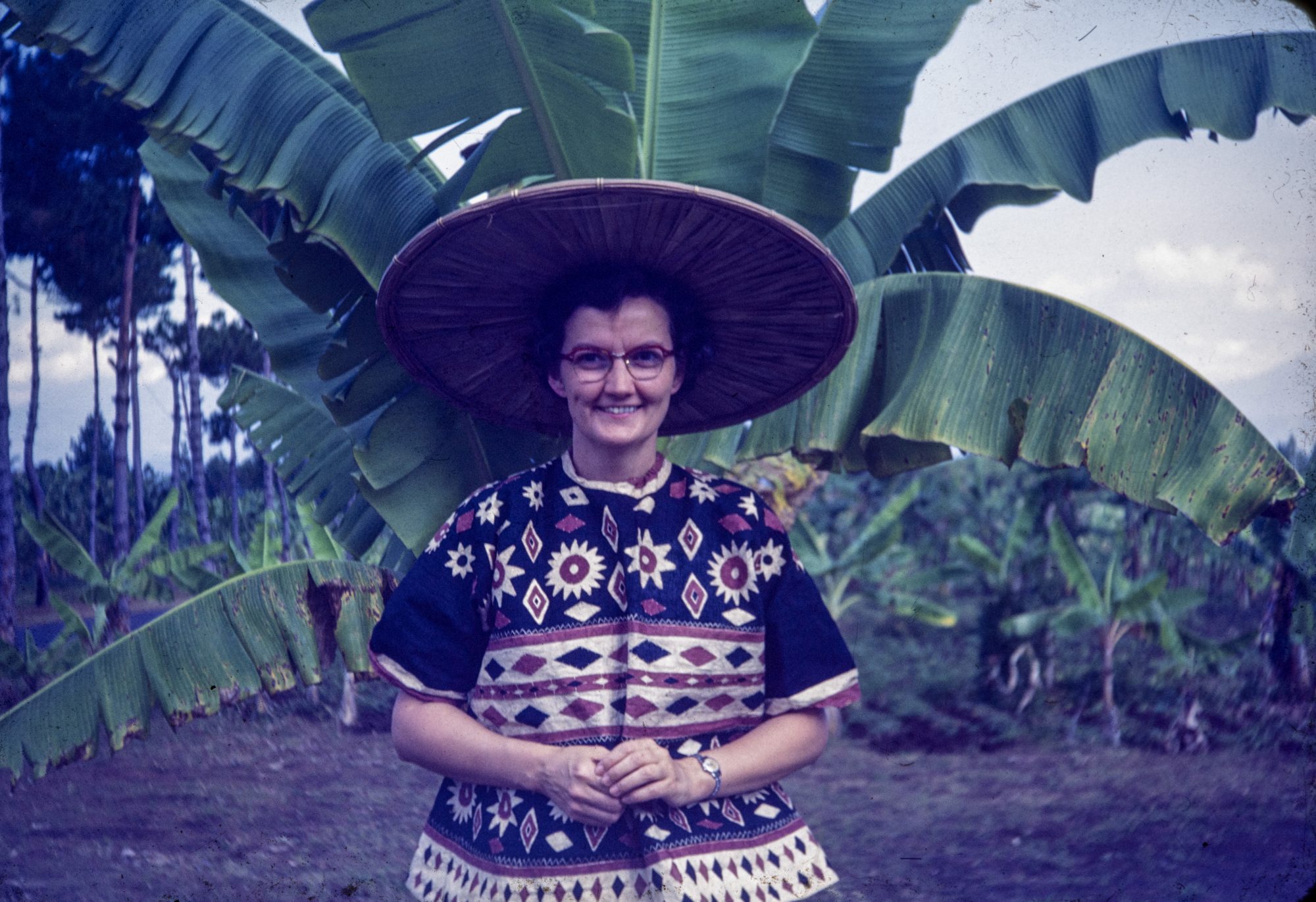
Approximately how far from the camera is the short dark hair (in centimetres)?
132

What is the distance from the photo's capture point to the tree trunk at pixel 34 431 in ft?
6.77

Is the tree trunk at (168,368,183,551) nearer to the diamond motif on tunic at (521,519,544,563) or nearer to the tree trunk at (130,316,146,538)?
the tree trunk at (130,316,146,538)

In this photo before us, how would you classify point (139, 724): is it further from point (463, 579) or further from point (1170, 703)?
point (1170, 703)

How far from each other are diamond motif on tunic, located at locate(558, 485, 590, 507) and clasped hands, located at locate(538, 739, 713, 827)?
13.5 inches

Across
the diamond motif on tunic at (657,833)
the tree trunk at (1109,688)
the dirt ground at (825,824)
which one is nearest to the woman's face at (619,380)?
the diamond motif on tunic at (657,833)

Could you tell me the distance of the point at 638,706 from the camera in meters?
1.29

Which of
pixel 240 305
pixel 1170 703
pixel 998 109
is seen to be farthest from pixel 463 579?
pixel 1170 703

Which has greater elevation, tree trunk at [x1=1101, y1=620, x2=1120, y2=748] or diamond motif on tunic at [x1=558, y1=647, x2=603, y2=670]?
diamond motif on tunic at [x1=558, y1=647, x2=603, y2=670]

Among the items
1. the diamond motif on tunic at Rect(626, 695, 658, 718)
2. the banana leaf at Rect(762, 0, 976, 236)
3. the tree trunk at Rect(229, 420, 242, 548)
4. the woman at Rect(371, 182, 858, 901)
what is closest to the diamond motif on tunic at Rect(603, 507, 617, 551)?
the woman at Rect(371, 182, 858, 901)

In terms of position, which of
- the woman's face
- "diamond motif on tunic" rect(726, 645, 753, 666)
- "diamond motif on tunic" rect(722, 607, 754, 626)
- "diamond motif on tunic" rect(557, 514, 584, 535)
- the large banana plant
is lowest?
"diamond motif on tunic" rect(726, 645, 753, 666)

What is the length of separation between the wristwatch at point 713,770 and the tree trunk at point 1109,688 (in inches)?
170

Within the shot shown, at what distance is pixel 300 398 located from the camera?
266cm

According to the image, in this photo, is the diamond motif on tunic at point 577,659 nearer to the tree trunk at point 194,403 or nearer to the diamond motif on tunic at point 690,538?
the diamond motif on tunic at point 690,538

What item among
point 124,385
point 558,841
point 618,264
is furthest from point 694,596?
point 124,385
